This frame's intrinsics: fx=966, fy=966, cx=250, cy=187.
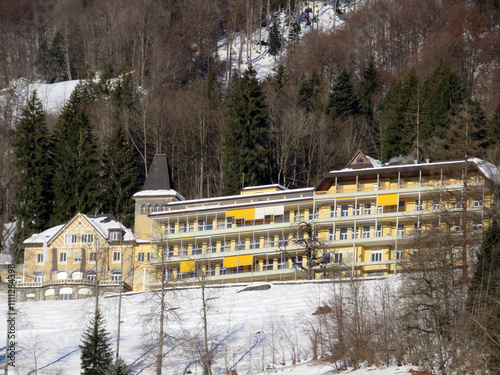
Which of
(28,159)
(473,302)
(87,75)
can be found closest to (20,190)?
(28,159)

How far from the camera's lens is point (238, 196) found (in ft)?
236

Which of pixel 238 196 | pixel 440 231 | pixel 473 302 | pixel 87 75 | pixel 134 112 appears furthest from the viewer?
pixel 87 75

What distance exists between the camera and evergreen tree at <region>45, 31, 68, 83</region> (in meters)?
126

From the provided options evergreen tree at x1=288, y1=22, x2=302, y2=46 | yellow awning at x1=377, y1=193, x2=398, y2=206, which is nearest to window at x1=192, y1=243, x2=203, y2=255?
yellow awning at x1=377, y1=193, x2=398, y2=206

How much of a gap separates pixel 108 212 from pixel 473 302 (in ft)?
143

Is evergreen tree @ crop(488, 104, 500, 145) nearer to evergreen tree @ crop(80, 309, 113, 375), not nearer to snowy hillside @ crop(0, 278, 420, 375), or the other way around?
snowy hillside @ crop(0, 278, 420, 375)

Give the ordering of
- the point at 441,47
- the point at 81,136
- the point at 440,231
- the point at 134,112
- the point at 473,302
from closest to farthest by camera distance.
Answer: the point at 473,302, the point at 440,231, the point at 81,136, the point at 134,112, the point at 441,47

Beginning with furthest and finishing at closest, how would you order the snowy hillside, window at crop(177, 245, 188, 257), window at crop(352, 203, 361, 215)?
window at crop(177, 245, 188, 257)
window at crop(352, 203, 361, 215)
the snowy hillside

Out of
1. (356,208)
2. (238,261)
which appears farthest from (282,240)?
(356,208)

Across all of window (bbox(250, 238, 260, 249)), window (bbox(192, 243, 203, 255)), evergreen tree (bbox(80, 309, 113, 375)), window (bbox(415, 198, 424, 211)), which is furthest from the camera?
window (bbox(192, 243, 203, 255))

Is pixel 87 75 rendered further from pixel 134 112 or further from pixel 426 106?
pixel 426 106

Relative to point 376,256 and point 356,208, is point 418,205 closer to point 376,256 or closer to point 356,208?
point 356,208

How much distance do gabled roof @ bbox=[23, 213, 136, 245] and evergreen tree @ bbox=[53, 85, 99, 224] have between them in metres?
2.53

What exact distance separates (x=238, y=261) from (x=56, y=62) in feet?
214
